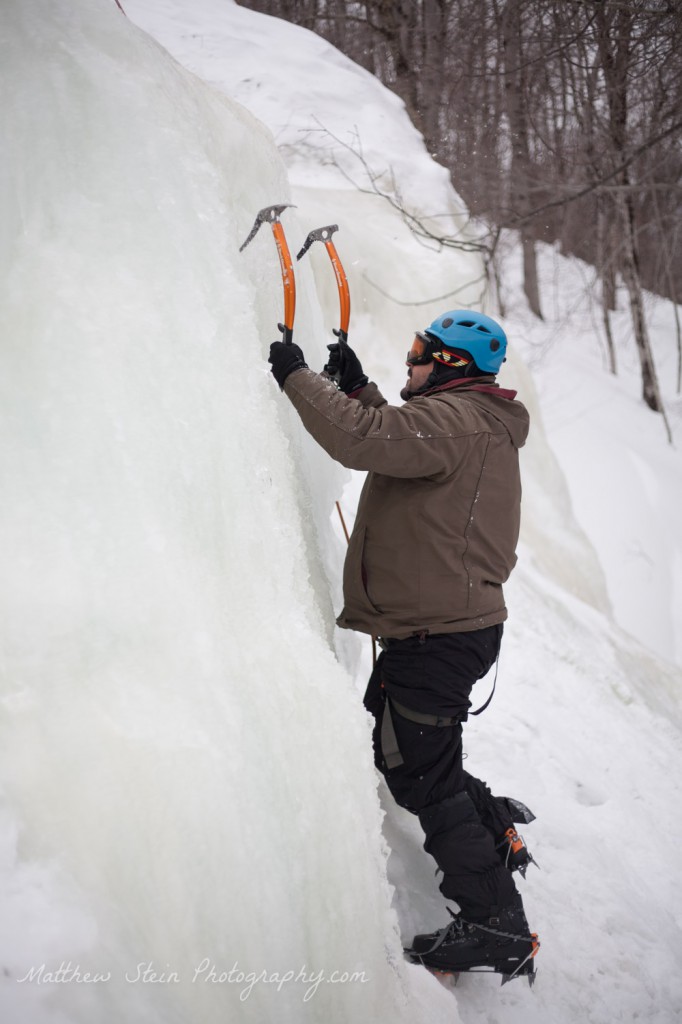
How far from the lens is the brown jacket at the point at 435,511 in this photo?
198cm

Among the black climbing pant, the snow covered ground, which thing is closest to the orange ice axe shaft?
the snow covered ground

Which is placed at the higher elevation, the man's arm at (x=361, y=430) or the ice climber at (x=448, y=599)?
the man's arm at (x=361, y=430)

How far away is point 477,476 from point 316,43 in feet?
17.9

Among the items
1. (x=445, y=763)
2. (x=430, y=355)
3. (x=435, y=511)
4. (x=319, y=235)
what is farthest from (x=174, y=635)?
(x=319, y=235)

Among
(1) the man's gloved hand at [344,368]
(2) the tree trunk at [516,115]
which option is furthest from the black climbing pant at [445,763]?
(2) the tree trunk at [516,115]

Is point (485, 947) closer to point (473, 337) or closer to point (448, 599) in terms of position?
point (448, 599)

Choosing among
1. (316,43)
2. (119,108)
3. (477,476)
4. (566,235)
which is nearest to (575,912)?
(477,476)

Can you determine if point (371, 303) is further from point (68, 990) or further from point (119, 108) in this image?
point (68, 990)

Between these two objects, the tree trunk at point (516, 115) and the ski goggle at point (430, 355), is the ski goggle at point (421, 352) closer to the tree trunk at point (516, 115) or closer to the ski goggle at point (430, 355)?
the ski goggle at point (430, 355)

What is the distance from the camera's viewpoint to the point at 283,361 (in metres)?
1.98

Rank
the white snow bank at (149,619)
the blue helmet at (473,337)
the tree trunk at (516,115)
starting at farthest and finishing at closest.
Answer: the tree trunk at (516,115), the blue helmet at (473,337), the white snow bank at (149,619)

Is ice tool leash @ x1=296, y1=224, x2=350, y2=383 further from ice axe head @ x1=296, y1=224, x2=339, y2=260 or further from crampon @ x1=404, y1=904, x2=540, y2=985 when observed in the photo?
crampon @ x1=404, y1=904, x2=540, y2=985

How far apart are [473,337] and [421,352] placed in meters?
0.16

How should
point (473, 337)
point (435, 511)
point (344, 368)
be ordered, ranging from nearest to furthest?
point (435, 511)
point (473, 337)
point (344, 368)
